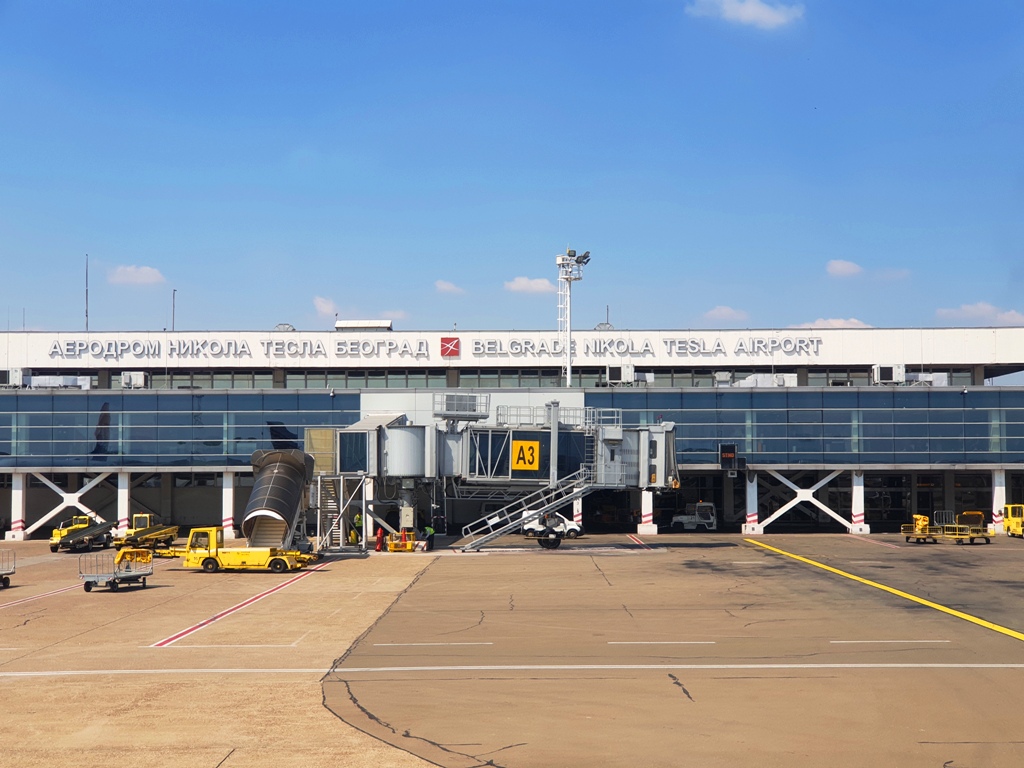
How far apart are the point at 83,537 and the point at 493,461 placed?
27.3m

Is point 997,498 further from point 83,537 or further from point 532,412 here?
point 83,537

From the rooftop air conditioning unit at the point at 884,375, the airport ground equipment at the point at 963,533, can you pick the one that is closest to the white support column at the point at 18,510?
the airport ground equipment at the point at 963,533

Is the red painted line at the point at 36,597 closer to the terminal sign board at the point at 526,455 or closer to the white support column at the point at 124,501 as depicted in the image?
the terminal sign board at the point at 526,455

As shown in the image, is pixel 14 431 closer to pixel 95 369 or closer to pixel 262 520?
pixel 95 369

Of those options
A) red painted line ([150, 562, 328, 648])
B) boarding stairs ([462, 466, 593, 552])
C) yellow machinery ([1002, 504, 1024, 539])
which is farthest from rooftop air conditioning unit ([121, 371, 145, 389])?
yellow machinery ([1002, 504, 1024, 539])

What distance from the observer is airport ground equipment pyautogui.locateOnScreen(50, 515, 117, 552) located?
2467 inches

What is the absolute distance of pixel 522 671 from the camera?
77.6ft

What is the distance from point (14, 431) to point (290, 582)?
41610mm

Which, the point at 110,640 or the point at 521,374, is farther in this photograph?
the point at 521,374

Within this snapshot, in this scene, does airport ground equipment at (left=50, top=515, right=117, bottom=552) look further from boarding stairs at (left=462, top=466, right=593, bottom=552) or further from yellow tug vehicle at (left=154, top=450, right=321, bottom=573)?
boarding stairs at (left=462, top=466, right=593, bottom=552)

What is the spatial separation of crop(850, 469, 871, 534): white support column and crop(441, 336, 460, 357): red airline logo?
35.2 meters

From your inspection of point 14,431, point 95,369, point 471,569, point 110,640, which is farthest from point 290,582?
point 95,369

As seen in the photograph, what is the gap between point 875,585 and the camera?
40.0 meters

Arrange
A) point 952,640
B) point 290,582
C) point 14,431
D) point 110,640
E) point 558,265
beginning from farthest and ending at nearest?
1. point 558,265
2. point 14,431
3. point 290,582
4. point 110,640
5. point 952,640
